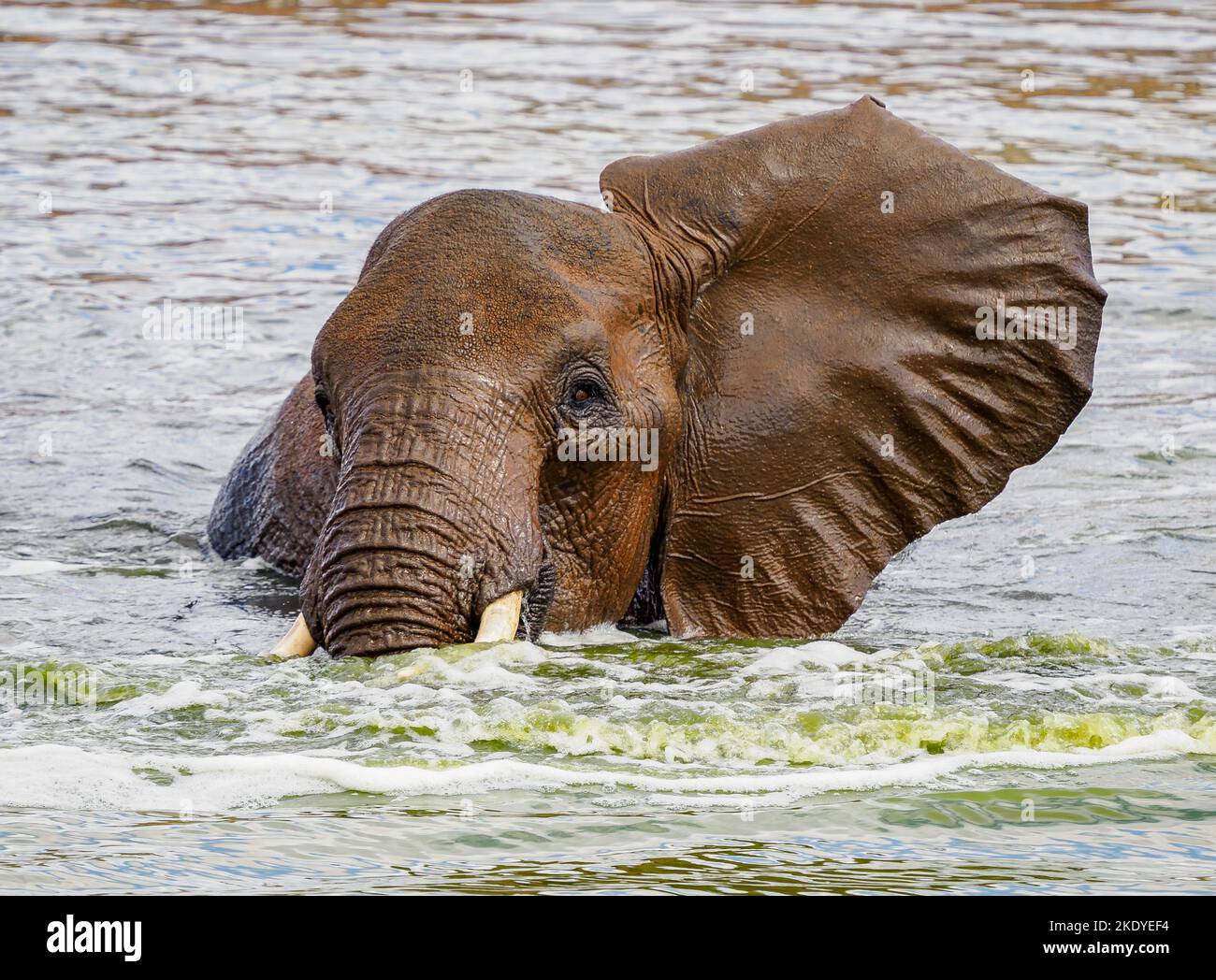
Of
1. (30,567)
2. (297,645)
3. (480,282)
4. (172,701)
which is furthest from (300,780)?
(30,567)

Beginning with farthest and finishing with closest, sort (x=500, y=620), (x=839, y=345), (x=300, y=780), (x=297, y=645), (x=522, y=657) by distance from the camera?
(x=839, y=345) < (x=297, y=645) < (x=522, y=657) < (x=500, y=620) < (x=300, y=780)

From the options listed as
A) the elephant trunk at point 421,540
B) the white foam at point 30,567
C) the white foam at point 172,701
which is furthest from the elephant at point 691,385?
the white foam at point 30,567

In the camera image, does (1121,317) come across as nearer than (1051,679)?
No

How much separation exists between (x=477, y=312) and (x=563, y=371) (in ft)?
1.21

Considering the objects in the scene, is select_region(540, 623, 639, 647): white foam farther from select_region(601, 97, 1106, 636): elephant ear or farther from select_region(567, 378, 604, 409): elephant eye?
select_region(567, 378, 604, 409): elephant eye

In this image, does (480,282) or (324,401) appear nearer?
(480,282)

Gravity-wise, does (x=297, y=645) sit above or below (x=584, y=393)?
below

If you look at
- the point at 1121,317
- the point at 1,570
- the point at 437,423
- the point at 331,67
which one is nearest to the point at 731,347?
the point at 437,423

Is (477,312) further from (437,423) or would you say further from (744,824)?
(744,824)

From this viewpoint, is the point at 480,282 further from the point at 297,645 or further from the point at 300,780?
the point at 300,780

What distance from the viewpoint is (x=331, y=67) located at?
30234mm

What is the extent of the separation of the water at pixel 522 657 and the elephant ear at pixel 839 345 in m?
0.43

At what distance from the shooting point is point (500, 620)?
24.4ft

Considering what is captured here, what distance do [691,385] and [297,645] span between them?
1.75 meters
